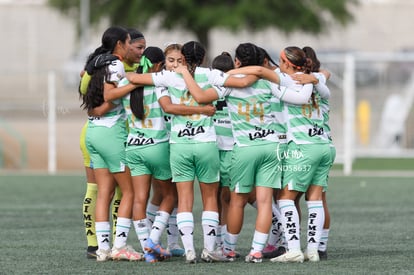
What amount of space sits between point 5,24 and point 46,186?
46240 mm

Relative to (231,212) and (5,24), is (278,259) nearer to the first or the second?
(231,212)

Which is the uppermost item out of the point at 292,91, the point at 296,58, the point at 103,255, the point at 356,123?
the point at 296,58

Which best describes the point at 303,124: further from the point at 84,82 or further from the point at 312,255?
the point at 84,82

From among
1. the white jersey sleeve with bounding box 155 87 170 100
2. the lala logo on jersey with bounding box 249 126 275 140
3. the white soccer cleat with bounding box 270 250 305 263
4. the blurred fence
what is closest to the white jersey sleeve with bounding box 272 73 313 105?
the lala logo on jersey with bounding box 249 126 275 140

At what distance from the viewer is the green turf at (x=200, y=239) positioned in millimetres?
9352

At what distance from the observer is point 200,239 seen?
1172 cm

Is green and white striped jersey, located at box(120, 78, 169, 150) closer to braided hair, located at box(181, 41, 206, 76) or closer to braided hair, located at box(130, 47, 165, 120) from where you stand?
braided hair, located at box(130, 47, 165, 120)

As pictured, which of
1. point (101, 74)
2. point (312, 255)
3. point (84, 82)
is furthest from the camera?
point (84, 82)

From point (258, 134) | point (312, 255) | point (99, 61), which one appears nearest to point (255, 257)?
point (312, 255)

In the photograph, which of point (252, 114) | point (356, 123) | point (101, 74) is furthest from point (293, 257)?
point (356, 123)

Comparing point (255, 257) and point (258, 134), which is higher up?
point (258, 134)

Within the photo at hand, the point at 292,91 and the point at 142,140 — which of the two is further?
the point at 142,140

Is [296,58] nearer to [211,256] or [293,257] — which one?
[293,257]

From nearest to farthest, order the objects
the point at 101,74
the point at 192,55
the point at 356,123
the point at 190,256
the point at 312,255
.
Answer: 1. the point at 190,256
2. the point at 192,55
3. the point at 312,255
4. the point at 101,74
5. the point at 356,123
